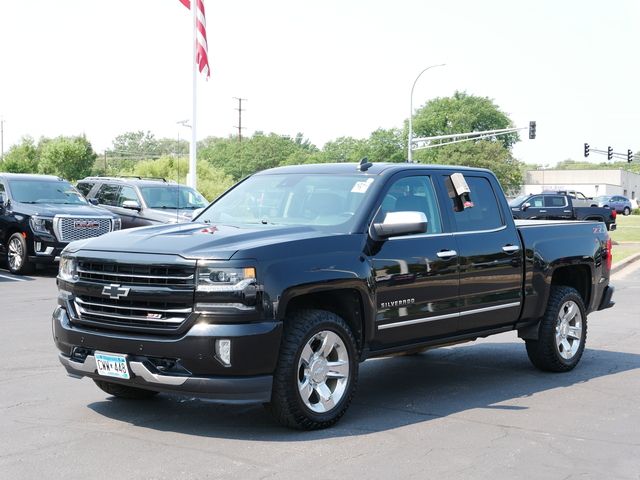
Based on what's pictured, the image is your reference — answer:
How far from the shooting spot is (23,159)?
3046 inches

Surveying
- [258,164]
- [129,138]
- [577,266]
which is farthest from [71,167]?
[129,138]

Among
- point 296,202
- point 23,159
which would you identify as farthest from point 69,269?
point 23,159

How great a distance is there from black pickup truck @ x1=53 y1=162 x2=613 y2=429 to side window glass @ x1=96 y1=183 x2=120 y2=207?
14.9m

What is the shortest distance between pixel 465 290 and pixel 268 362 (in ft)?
7.16

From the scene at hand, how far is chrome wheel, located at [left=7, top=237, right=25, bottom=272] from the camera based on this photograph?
59.9ft

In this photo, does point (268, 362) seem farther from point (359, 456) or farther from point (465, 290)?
point (465, 290)

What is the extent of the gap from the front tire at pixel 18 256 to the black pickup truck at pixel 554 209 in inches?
993

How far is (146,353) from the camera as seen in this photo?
5992mm

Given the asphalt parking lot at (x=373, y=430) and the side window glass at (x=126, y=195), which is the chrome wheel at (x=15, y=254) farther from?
the asphalt parking lot at (x=373, y=430)

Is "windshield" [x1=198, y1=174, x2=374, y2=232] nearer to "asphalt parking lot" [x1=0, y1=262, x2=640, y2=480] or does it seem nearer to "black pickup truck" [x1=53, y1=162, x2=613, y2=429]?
"black pickup truck" [x1=53, y1=162, x2=613, y2=429]

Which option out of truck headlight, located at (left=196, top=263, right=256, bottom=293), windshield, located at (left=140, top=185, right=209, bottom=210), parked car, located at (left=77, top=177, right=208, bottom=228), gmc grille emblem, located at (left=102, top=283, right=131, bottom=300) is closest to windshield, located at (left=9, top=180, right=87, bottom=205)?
parked car, located at (left=77, top=177, right=208, bottom=228)

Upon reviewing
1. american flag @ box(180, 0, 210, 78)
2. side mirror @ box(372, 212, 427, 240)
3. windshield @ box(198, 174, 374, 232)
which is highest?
american flag @ box(180, 0, 210, 78)

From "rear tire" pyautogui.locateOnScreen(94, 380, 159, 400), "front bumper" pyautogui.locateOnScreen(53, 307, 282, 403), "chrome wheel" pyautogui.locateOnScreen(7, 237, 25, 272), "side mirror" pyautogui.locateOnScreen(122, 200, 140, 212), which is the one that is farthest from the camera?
"chrome wheel" pyautogui.locateOnScreen(7, 237, 25, 272)

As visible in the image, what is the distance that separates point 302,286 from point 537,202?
116 ft
